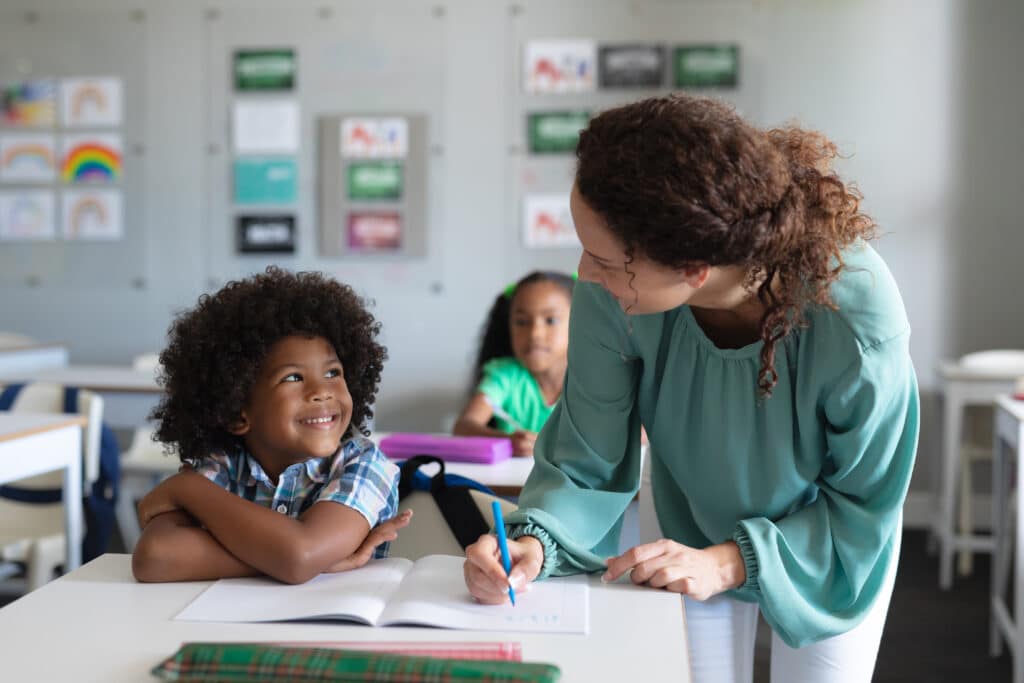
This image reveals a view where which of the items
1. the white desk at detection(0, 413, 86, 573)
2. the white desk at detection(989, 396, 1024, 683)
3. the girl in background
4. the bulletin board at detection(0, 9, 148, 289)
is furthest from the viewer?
the bulletin board at detection(0, 9, 148, 289)

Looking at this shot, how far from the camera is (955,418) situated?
11.4 feet

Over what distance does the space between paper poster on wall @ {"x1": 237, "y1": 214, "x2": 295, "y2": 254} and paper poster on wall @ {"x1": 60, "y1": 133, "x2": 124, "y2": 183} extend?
2.10 ft

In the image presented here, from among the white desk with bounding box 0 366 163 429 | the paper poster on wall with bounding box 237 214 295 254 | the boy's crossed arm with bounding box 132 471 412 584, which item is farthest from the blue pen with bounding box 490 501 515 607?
the paper poster on wall with bounding box 237 214 295 254

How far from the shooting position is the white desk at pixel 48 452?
200cm

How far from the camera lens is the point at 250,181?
170 inches

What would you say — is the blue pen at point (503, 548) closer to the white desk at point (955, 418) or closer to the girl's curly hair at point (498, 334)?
the girl's curly hair at point (498, 334)

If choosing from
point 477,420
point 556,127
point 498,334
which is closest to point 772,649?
point 477,420

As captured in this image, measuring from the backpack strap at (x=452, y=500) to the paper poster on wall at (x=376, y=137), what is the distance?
298cm

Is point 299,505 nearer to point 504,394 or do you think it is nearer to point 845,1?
point 504,394

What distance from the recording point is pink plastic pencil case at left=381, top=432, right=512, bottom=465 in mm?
2029

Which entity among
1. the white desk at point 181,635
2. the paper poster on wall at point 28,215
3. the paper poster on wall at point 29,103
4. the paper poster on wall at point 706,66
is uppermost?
the paper poster on wall at point 706,66

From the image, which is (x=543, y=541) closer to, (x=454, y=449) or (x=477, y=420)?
(x=454, y=449)

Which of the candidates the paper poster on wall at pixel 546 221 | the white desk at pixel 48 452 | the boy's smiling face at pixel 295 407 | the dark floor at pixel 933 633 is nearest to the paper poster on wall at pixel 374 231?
the paper poster on wall at pixel 546 221

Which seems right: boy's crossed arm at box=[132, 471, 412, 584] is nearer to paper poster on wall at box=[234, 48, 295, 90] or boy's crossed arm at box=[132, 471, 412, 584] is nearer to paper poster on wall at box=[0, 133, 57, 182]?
paper poster on wall at box=[234, 48, 295, 90]
